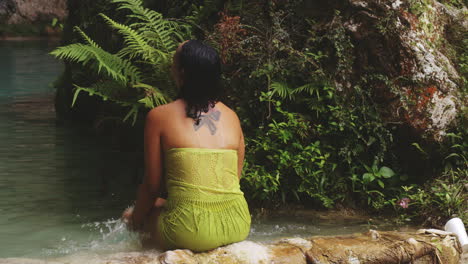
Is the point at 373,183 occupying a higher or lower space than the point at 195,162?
lower

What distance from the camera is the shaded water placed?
4.75 m

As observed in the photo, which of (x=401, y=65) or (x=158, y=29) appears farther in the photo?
(x=158, y=29)

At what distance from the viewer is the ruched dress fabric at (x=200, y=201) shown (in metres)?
3.44

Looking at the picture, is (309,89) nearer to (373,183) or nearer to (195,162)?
(373,183)

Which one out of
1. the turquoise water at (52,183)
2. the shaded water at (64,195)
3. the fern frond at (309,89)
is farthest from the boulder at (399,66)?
the turquoise water at (52,183)

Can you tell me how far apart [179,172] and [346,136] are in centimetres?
230

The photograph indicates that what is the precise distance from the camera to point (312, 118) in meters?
5.48

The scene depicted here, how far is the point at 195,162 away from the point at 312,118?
89.6 inches

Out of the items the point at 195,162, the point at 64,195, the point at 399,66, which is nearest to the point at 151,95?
the point at 64,195

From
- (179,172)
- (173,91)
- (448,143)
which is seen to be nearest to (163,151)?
(179,172)

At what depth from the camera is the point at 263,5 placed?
19.0ft

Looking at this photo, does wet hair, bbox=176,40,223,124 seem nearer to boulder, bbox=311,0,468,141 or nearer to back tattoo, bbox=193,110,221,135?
back tattoo, bbox=193,110,221,135

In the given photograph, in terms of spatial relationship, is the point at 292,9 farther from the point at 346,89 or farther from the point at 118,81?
the point at 118,81

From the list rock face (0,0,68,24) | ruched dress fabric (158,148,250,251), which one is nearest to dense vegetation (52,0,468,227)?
ruched dress fabric (158,148,250,251)
